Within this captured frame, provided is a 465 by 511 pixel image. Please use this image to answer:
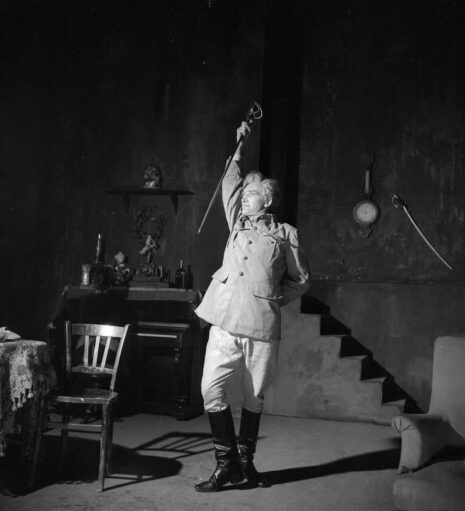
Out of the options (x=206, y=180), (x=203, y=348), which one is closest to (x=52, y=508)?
(x=203, y=348)

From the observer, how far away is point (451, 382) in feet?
10.1

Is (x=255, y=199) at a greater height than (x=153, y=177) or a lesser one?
lesser

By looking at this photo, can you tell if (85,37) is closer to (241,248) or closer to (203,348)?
(203,348)

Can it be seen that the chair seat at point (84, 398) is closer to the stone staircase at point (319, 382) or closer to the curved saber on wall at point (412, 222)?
the stone staircase at point (319, 382)

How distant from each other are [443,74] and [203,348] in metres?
4.03

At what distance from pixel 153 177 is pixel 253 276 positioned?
364 cm

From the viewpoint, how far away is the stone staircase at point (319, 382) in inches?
227

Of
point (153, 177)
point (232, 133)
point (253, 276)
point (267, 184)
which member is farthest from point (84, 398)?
point (232, 133)

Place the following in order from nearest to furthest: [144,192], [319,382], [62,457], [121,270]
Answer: [62,457] → [319,382] → [121,270] → [144,192]

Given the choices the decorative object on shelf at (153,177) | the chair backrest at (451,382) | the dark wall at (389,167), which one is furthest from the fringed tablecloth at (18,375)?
the dark wall at (389,167)

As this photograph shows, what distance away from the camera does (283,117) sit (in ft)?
24.1

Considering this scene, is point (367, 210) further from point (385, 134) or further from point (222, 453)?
point (222, 453)

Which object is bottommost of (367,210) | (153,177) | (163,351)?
(163,351)

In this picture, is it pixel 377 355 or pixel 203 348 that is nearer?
pixel 203 348
